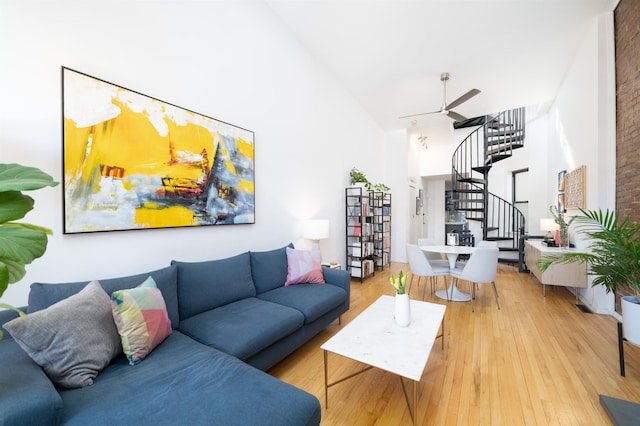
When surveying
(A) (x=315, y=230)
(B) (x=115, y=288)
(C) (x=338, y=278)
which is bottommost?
(C) (x=338, y=278)

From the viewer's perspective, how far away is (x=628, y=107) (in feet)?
9.16

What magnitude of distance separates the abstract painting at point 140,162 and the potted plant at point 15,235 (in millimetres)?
949

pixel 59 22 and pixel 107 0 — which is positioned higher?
pixel 107 0

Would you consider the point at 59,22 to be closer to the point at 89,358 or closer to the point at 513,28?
the point at 89,358

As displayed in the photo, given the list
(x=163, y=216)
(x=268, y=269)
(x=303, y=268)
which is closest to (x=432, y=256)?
(x=303, y=268)

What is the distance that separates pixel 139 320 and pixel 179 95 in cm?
184

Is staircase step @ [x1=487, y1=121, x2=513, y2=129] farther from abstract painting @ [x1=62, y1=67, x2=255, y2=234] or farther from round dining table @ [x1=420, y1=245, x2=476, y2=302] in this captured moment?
abstract painting @ [x1=62, y1=67, x2=255, y2=234]

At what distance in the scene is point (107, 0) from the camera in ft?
6.12

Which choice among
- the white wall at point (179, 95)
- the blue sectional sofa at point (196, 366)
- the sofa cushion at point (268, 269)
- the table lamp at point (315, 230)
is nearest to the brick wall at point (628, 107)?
Result: the table lamp at point (315, 230)

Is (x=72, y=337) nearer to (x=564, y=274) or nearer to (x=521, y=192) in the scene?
(x=564, y=274)

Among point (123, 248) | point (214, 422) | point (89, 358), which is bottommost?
point (214, 422)

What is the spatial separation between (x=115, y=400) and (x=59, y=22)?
2213mm

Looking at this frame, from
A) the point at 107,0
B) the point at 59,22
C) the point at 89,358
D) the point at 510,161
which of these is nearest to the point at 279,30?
the point at 107,0

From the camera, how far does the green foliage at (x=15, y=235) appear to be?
80cm
